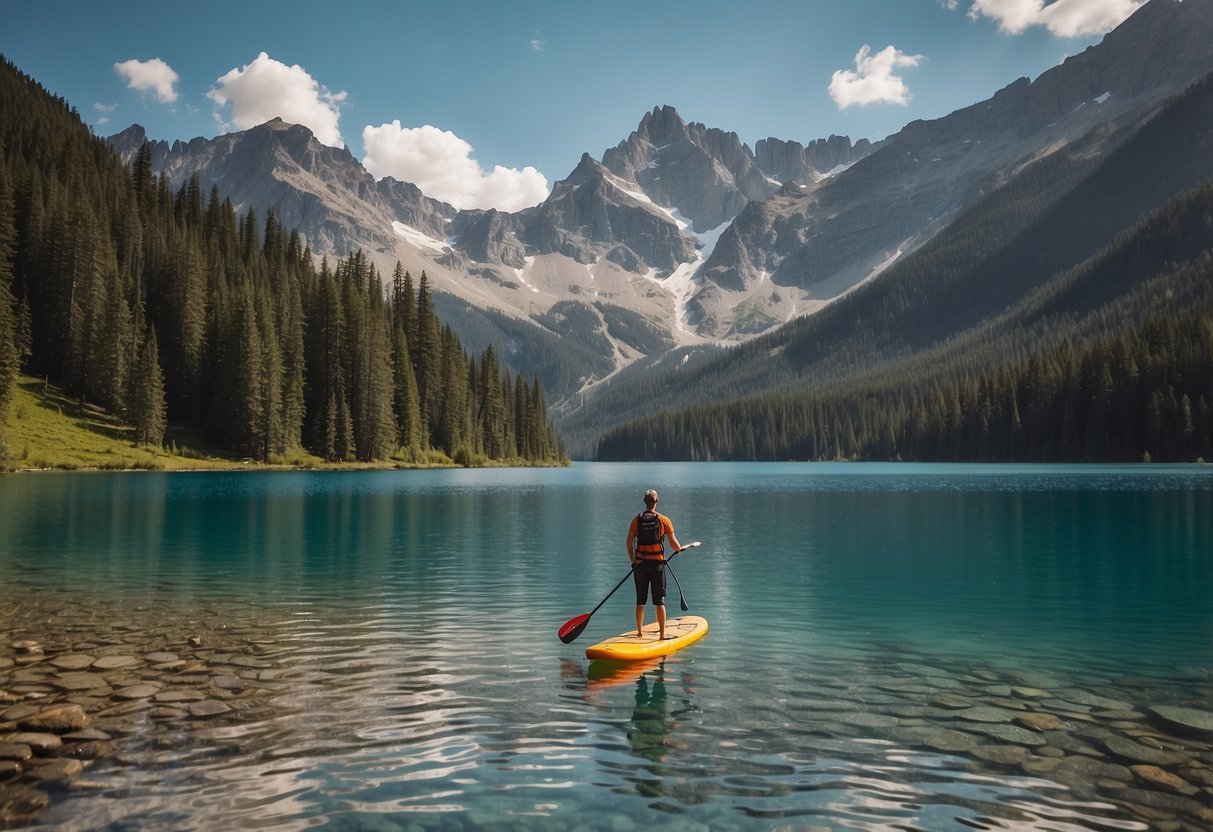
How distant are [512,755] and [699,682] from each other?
228 inches

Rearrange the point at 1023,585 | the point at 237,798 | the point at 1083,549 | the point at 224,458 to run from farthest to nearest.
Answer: the point at 224,458, the point at 1083,549, the point at 1023,585, the point at 237,798

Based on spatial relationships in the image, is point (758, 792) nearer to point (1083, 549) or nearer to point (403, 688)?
point (403, 688)

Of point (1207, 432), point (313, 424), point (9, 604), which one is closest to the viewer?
point (9, 604)

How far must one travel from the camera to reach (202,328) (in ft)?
383

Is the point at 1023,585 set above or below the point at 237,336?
below

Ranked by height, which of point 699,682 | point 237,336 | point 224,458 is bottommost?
point 699,682

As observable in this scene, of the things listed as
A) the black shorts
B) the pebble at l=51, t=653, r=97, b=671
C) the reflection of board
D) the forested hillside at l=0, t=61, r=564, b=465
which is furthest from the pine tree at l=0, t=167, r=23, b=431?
the reflection of board

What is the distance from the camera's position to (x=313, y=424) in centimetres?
11956

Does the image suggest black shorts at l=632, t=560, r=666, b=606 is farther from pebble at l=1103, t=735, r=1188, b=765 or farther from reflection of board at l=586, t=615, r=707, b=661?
pebble at l=1103, t=735, r=1188, b=765

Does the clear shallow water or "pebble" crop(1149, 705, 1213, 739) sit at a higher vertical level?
the clear shallow water

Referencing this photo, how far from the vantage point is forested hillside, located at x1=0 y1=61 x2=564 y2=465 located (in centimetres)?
10194

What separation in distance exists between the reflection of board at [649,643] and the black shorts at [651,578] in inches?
34.5

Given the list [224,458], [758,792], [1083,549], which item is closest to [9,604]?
[758,792]

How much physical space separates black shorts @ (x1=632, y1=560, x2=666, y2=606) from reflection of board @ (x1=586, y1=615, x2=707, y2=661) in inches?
34.5
